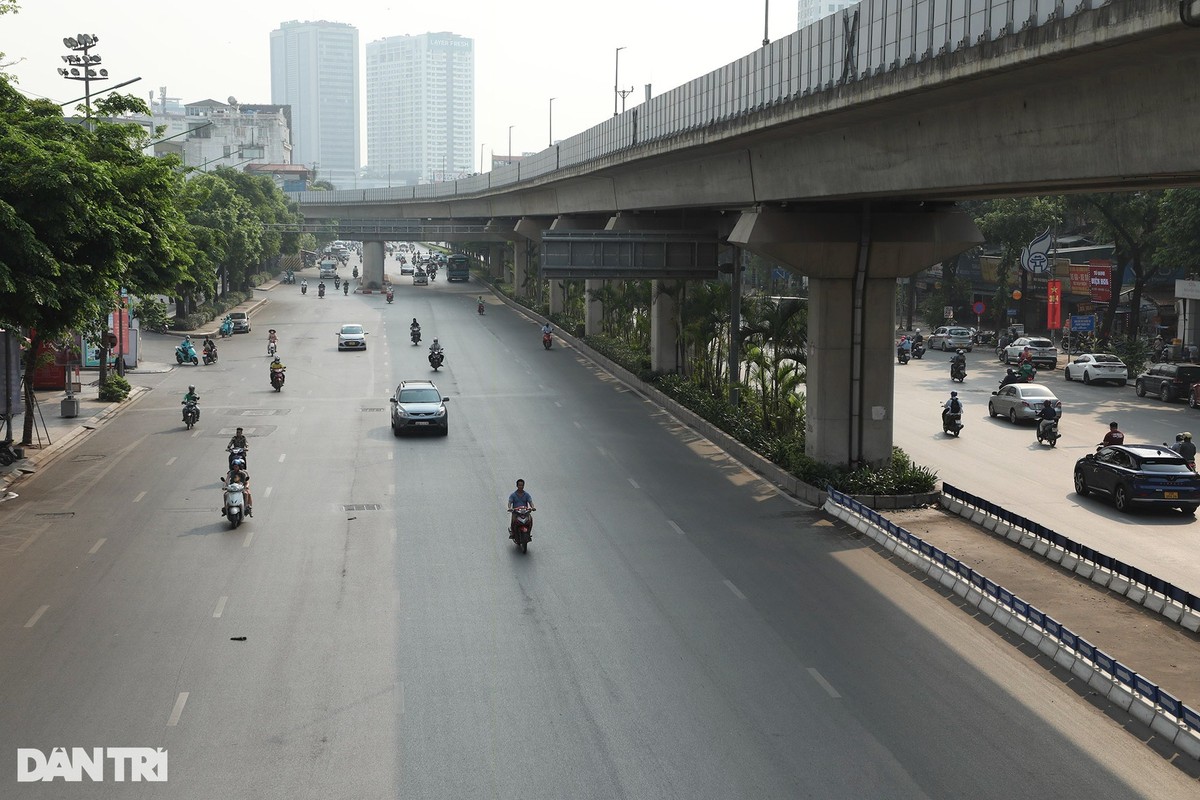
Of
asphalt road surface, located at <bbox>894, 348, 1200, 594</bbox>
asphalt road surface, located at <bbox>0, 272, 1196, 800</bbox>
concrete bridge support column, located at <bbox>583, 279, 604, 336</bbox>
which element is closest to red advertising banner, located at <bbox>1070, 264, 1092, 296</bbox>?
asphalt road surface, located at <bbox>894, 348, 1200, 594</bbox>

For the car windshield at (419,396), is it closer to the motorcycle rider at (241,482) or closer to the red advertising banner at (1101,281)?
the motorcycle rider at (241,482)

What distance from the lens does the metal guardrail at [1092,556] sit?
60.8 feet

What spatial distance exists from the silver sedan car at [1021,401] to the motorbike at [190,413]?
25.0 meters

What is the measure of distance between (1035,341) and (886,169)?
1576 inches

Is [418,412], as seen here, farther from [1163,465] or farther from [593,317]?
[593,317]

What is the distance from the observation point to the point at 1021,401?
41.0m

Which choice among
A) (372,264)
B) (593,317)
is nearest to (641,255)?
(593,317)

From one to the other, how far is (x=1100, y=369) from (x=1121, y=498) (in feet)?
88.9

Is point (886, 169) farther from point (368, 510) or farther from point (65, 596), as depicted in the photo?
point (65, 596)

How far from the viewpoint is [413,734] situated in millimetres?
14266

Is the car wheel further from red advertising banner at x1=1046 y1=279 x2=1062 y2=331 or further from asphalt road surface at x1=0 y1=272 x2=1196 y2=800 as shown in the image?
red advertising banner at x1=1046 y1=279 x2=1062 y2=331

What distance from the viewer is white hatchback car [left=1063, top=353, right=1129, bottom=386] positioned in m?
52.3

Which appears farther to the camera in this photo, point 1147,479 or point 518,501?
point 1147,479

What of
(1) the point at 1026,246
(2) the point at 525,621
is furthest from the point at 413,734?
(1) the point at 1026,246
